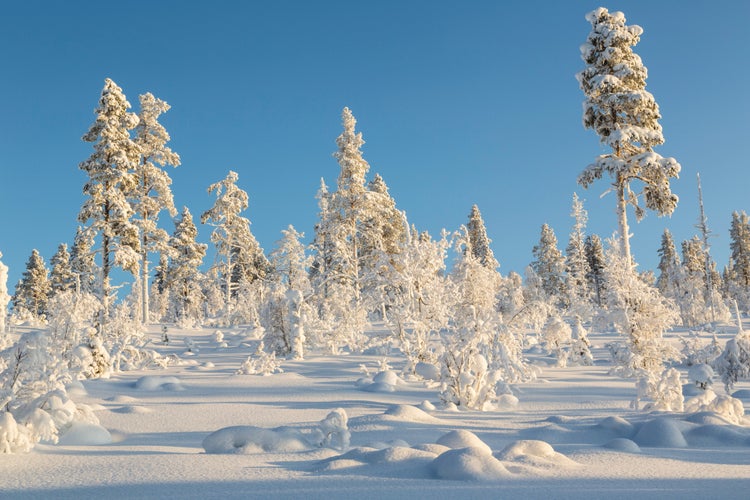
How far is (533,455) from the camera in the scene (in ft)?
14.2

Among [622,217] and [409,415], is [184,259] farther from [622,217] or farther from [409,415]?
[409,415]

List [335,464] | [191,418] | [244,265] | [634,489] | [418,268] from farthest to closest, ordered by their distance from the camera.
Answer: [244,265]
[418,268]
[191,418]
[335,464]
[634,489]

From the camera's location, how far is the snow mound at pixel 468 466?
373 centimetres

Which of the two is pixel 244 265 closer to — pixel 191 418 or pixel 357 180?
pixel 357 180

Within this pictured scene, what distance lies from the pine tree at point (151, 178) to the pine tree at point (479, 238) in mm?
28663

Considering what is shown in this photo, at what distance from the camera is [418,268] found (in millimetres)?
13664

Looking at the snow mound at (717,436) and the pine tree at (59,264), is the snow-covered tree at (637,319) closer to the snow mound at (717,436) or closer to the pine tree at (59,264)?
the snow mound at (717,436)

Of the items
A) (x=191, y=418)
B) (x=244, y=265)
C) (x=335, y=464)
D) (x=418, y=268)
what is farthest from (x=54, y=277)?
(x=335, y=464)

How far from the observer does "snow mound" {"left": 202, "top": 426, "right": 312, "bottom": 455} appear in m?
4.81

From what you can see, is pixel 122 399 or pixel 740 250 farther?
pixel 740 250

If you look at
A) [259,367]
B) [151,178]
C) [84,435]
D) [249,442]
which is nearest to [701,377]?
[249,442]

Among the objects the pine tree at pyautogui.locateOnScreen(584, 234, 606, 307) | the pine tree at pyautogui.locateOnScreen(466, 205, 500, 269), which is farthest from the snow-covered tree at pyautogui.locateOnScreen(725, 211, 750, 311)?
the pine tree at pyautogui.locateOnScreen(466, 205, 500, 269)

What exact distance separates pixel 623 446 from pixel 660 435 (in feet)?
2.05

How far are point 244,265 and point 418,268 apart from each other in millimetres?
34343
